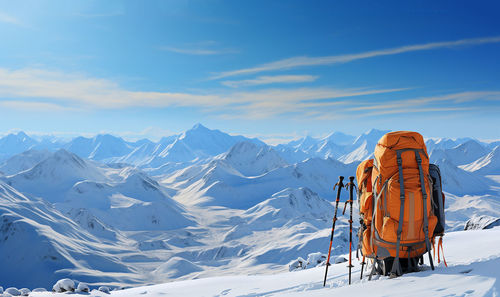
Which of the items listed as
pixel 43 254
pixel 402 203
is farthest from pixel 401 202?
pixel 43 254

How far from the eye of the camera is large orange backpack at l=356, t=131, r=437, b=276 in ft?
22.7

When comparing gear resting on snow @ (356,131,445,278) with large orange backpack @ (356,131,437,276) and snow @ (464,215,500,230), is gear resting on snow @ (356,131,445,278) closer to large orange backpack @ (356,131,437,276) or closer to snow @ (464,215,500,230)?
large orange backpack @ (356,131,437,276)

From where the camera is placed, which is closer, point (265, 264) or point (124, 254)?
point (265, 264)

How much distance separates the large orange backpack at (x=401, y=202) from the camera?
22.7ft

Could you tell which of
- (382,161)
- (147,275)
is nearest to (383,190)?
(382,161)

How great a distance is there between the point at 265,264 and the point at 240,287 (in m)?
159

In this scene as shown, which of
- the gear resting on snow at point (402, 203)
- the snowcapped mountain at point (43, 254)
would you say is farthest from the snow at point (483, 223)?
the snowcapped mountain at point (43, 254)

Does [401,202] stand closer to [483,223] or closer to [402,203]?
[402,203]

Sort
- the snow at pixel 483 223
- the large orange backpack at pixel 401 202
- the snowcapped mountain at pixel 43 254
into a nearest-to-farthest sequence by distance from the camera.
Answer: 1. the large orange backpack at pixel 401 202
2. the snow at pixel 483 223
3. the snowcapped mountain at pixel 43 254

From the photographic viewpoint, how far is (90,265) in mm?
156375


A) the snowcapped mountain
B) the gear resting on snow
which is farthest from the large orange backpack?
the snowcapped mountain

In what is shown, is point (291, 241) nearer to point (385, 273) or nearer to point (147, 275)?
point (147, 275)

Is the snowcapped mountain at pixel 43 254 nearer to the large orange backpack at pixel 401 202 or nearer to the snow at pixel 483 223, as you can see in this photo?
the snow at pixel 483 223

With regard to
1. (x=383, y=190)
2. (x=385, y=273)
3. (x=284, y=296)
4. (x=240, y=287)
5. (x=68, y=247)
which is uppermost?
(x=383, y=190)
